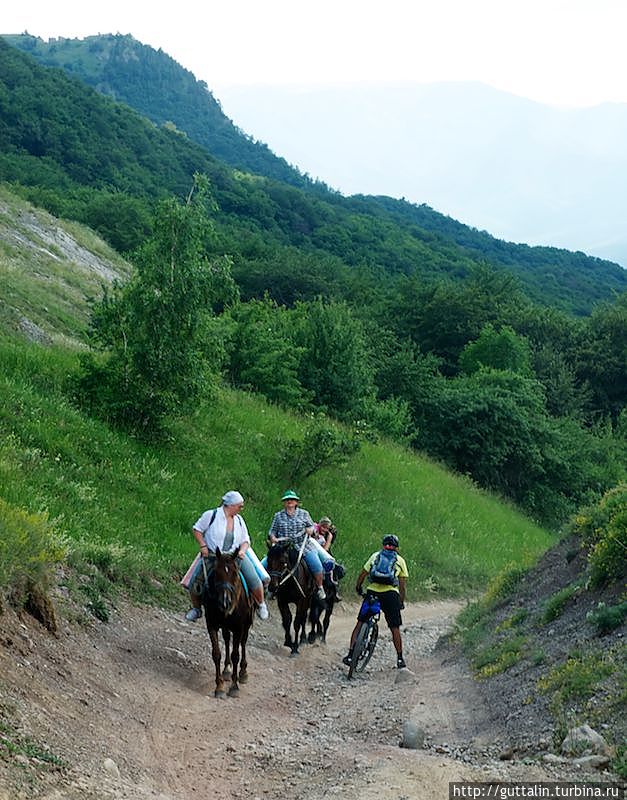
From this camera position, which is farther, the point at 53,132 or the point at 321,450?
the point at 53,132

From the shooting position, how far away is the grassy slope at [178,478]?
15.9 metres

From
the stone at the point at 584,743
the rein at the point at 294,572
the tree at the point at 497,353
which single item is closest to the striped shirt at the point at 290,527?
the rein at the point at 294,572

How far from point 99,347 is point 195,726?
14870 mm

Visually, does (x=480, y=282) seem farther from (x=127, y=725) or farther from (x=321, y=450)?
(x=127, y=725)

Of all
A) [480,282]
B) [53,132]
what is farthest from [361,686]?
[53,132]

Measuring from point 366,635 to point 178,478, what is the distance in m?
8.26

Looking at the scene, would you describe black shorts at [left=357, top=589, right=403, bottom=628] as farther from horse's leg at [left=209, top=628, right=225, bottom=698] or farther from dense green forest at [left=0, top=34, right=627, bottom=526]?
dense green forest at [left=0, top=34, right=627, bottom=526]

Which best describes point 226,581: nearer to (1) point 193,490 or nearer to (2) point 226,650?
(2) point 226,650

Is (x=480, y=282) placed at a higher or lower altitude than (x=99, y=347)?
higher

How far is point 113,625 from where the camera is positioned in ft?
38.2

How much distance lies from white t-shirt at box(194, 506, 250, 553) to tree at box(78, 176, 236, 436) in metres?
9.78

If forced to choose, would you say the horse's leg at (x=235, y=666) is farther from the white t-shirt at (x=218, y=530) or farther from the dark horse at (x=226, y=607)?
the white t-shirt at (x=218, y=530)

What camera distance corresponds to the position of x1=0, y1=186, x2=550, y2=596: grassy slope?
15883 mm

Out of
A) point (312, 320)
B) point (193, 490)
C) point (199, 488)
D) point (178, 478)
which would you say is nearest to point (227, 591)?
point (193, 490)
